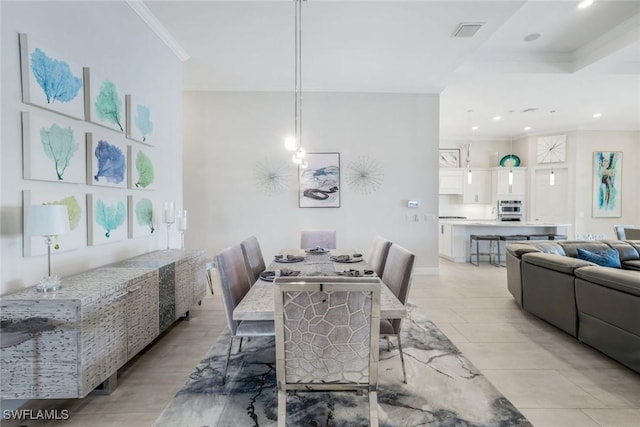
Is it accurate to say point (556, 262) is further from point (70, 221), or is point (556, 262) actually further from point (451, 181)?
point (451, 181)

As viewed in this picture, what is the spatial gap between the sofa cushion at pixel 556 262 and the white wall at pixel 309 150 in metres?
2.04

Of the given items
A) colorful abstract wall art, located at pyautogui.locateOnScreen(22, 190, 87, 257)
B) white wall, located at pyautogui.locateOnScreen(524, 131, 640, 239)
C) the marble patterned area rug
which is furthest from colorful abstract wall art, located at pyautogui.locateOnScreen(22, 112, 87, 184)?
white wall, located at pyautogui.locateOnScreen(524, 131, 640, 239)

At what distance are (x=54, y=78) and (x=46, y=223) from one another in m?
1.03

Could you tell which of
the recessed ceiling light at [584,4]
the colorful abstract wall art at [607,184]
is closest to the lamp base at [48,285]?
the recessed ceiling light at [584,4]

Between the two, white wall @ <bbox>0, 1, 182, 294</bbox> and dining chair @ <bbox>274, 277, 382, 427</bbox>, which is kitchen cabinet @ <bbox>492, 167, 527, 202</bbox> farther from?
dining chair @ <bbox>274, 277, 382, 427</bbox>

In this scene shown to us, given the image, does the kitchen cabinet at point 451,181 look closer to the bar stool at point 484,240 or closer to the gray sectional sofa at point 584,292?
the bar stool at point 484,240

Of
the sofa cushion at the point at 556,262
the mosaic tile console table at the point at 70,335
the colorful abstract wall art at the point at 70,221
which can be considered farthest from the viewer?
the sofa cushion at the point at 556,262

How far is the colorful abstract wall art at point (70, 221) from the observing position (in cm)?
198

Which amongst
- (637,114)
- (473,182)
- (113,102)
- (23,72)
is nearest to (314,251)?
(113,102)

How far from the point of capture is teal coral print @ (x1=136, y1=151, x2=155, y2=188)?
3.20 meters

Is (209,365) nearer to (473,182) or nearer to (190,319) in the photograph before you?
(190,319)

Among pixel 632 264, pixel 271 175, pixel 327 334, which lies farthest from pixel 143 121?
pixel 632 264

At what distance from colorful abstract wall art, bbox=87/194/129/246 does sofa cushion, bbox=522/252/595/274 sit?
4.15m

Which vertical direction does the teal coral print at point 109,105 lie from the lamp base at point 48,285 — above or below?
above
